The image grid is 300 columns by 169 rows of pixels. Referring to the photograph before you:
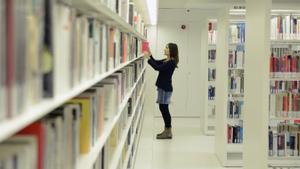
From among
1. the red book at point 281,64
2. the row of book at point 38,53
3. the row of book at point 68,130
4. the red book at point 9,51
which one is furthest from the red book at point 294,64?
the red book at point 9,51

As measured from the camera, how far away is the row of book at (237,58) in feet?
20.0

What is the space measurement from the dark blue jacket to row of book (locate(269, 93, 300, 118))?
6.23 ft

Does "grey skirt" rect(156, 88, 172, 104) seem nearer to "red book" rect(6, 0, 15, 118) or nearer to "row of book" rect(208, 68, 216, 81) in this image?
"row of book" rect(208, 68, 216, 81)

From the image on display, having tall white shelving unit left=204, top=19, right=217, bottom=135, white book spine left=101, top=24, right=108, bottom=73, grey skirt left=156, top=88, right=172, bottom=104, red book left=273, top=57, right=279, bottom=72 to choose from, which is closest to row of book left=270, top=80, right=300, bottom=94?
red book left=273, top=57, right=279, bottom=72

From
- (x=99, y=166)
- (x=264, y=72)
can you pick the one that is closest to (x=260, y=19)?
(x=264, y=72)

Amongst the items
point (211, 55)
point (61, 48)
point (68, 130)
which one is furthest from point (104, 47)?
point (211, 55)

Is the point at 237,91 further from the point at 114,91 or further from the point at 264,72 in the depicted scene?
the point at 114,91

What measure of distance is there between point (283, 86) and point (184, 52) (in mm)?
4293

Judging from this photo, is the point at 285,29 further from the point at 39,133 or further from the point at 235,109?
the point at 39,133

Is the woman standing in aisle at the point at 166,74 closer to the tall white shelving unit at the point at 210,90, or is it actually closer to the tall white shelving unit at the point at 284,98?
the tall white shelving unit at the point at 210,90

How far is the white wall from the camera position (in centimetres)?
978

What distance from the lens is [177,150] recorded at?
6461 mm

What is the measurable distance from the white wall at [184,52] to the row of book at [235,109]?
363 cm

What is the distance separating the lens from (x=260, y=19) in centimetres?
365
